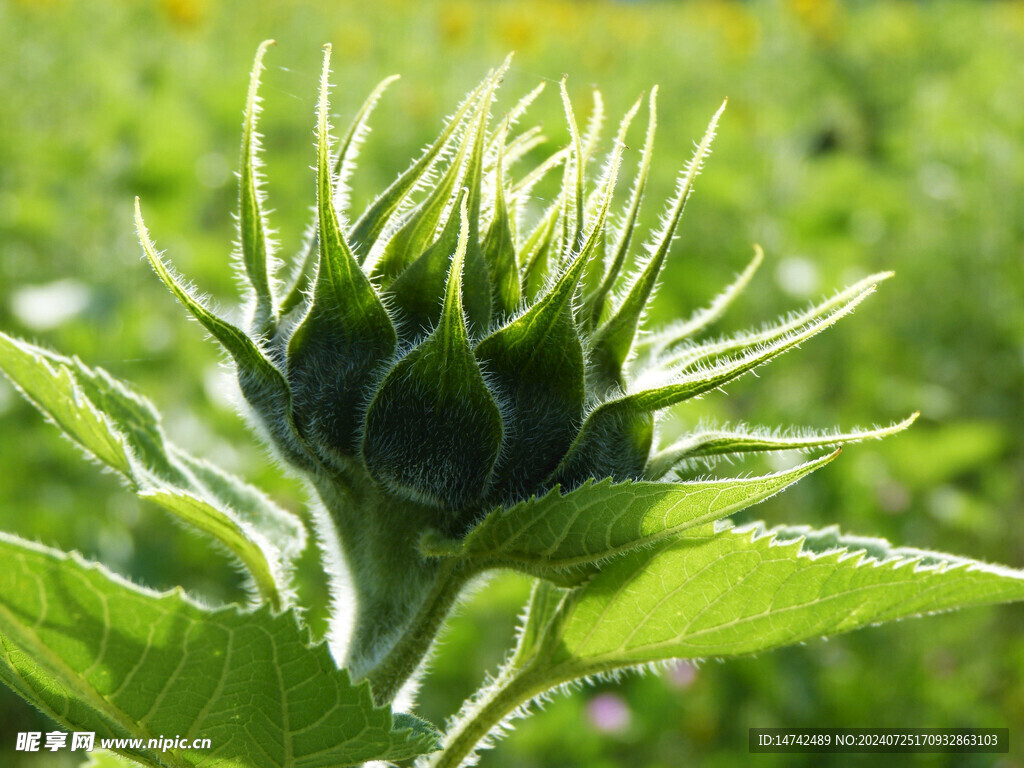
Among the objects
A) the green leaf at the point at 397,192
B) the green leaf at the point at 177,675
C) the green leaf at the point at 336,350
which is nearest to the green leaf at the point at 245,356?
the green leaf at the point at 336,350

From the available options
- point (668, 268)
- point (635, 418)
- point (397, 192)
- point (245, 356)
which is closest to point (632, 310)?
point (635, 418)

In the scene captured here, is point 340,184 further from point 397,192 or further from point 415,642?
point 415,642

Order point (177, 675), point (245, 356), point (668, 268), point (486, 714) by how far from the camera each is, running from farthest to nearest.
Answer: point (668, 268) < point (486, 714) < point (245, 356) < point (177, 675)

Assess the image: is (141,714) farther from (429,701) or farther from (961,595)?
(429,701)

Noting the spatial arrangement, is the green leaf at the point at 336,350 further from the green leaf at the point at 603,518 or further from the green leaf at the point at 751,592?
the green leaf at the point at 751,592

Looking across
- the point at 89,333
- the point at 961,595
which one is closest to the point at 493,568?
the point at 961,595
